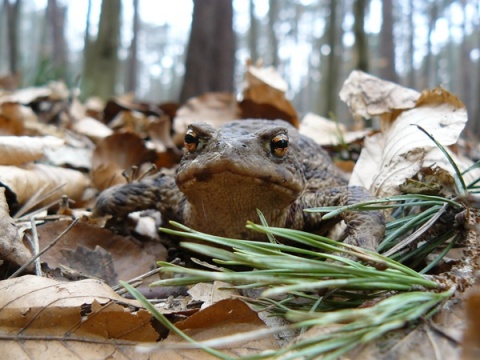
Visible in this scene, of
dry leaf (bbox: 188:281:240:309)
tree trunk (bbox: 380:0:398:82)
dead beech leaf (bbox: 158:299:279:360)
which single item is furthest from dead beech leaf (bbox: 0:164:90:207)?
tree trunk (bbox: 380:0:398:82)

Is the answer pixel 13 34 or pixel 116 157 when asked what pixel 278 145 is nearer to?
pixel 116 157

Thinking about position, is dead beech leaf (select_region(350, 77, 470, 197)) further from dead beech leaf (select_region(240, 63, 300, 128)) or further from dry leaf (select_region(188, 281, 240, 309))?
dead beech leaf (select_region(240, 63, 300, 128))

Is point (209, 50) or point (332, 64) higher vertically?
point (209, 50)

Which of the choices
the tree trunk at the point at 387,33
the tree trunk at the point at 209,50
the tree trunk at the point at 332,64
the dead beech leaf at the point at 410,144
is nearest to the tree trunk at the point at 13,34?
the tree trunk at the point at 209,50

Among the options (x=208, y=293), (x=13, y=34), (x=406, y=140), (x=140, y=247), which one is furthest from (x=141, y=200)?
(x=13, y=34)

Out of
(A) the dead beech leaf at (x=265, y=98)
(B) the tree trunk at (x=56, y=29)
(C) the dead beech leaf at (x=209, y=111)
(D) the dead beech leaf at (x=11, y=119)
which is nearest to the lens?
(D) the dead beech leaf at (x=11, y=119)

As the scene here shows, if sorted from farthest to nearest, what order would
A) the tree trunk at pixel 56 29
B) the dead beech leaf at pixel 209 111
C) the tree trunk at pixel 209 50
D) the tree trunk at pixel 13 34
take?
the tree trunk at pixel 56 29 → the tree trunk at pixel 13 34 → the tree trunk at pixel 209 50 → the dead beech leaf at pixel 209 111

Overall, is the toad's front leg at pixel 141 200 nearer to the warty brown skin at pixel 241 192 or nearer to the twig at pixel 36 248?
the warty brown skin at pixel 241 192
